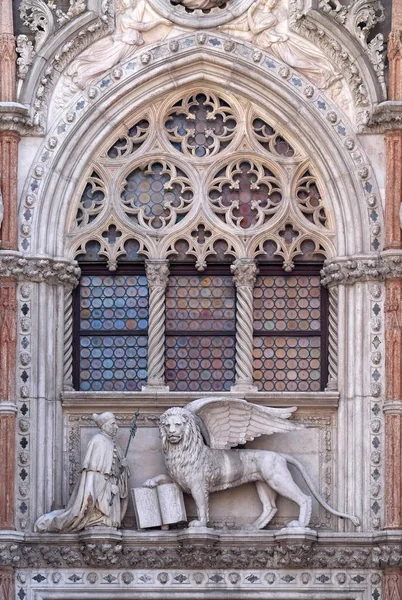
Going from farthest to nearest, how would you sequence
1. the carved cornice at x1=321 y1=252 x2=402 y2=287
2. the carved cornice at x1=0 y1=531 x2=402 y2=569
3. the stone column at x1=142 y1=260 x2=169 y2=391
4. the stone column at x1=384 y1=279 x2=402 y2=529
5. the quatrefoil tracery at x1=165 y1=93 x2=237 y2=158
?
1. the quatrefoil tracery at x1=165 y1=93 x2=237 y2=158
2. the stone column at x1=142 y1=260 x2=169 y2=391
3. the carved cornice at x1=321 y1=252 x2=402 y2=287
4. the stone column at x1=384 y1=279 x2=402 y2=529
5. the carved cornice at x1=0 y1=531 x2=402 y2=569

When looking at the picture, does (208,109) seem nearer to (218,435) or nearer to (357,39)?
(357,39)

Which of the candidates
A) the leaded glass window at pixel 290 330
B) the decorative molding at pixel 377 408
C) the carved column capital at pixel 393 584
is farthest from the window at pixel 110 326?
the carved column capital at pixel 393 584

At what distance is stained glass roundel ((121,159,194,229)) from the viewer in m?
29.0

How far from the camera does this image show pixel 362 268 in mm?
28391

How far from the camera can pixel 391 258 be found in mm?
28141

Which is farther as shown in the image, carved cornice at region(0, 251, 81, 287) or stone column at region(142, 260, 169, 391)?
stone column at region(142, 260, 169, 391)

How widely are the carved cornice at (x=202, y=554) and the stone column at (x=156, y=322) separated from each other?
1.91 m

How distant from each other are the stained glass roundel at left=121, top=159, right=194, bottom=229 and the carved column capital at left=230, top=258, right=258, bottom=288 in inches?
36.6

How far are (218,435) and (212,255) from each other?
2.28 m

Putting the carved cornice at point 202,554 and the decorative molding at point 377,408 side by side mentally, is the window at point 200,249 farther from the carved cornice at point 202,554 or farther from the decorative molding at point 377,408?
the carved cornice at point 202,554

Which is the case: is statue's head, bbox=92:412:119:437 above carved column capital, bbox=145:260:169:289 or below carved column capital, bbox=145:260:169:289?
below

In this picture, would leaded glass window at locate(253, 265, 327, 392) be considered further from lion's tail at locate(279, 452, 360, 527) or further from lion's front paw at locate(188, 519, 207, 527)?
lion's front paw at locate(188, 519, 207, 527)

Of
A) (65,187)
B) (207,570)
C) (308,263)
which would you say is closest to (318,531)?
(207,570)

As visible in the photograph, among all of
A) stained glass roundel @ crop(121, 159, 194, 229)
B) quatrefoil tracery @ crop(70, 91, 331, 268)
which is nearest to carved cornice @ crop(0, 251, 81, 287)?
quatrefoil tracery @ crop(70, 91, 331, 268)
